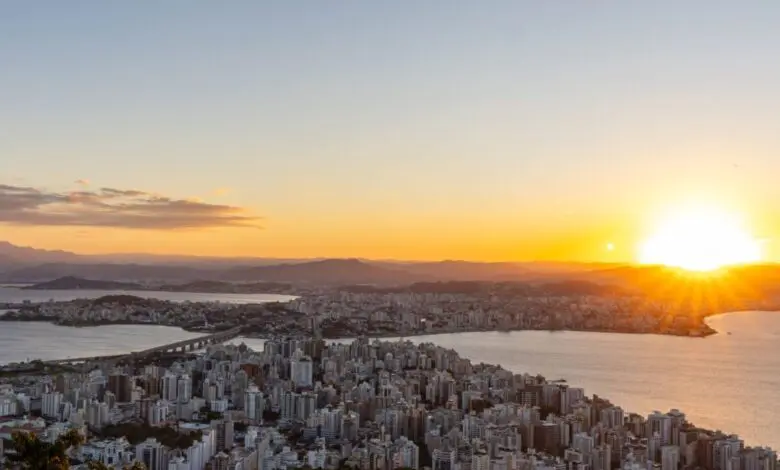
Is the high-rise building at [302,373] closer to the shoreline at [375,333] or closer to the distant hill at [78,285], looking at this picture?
the shoreline at [375,333]

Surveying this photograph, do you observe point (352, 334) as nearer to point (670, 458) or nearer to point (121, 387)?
point (121, 387)

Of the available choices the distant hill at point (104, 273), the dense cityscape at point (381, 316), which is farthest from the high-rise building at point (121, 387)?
the distant hill at point (104, 273)

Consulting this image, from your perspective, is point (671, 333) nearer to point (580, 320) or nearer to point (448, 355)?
point (580, 320)

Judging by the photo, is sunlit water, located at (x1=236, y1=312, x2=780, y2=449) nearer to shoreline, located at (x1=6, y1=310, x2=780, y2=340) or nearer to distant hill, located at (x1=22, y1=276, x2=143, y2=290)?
shoreline, located at (x1=6, y1=310, x2=780, y2=340)

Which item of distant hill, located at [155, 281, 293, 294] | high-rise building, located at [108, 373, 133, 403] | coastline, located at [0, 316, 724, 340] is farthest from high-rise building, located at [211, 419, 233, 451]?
distant hill, located at [155, 281, 293, 294]

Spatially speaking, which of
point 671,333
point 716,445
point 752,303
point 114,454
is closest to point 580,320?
point 671,333
